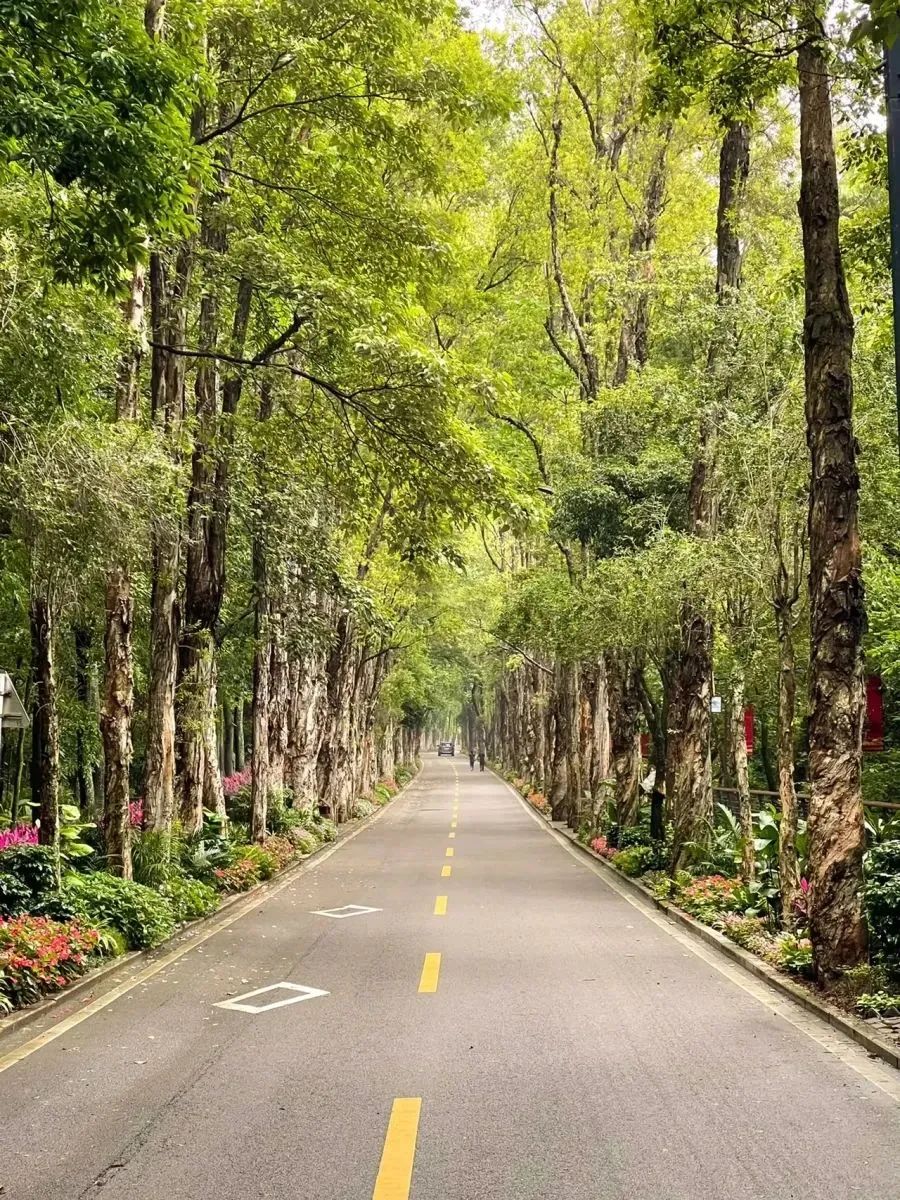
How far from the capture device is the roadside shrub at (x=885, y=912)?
9031 millimetres

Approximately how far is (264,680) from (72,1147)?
1569 cm

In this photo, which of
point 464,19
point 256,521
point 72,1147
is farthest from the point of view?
point 464,19

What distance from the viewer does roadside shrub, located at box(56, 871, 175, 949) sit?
11.8m

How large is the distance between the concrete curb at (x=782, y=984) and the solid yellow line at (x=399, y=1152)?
333 centimetres

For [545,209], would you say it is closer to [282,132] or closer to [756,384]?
[282,132]

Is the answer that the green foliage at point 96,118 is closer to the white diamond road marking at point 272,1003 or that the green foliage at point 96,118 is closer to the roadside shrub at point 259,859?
the white diamond road marking at point 272,1003

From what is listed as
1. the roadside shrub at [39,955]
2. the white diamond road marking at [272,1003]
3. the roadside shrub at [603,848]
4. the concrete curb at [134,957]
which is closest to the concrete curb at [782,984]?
the white diamond road marking at [272,1003]

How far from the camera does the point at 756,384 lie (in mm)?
13891

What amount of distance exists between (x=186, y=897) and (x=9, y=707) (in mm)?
4883

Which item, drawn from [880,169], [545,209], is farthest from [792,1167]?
[545,209]

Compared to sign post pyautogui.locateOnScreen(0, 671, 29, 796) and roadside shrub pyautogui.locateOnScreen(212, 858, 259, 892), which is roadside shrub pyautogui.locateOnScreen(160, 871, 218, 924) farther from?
sign post pyautogui.locateOnScreen(0, 671, 29, 796)

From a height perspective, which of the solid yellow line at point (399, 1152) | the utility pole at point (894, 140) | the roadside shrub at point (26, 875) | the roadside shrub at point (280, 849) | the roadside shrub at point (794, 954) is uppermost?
the utility pole at point (894, 140)

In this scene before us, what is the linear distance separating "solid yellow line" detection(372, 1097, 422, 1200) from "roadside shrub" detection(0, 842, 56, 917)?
19.7 ft

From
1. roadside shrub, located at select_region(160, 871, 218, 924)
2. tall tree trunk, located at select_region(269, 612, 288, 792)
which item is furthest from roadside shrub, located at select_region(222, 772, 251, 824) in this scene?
roadside shrub, located at select_region(160, 871, 218, 924)
